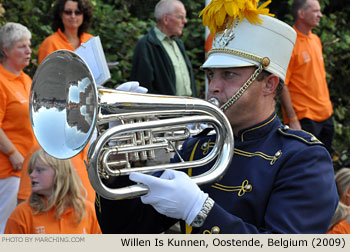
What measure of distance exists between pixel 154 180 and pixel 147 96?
34 cm

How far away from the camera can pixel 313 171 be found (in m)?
2.14

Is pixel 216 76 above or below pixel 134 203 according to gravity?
above

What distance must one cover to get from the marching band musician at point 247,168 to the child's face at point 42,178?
4.47 ft

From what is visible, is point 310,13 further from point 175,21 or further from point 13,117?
point 13,117

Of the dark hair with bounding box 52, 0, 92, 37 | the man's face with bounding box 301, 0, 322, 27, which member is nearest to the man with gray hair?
the dark hair with bounding box 52, 0, 92, 37

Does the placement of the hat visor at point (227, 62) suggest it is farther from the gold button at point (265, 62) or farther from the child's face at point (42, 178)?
the child's face at point (42, 178)

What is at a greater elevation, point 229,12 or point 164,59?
point 229,12

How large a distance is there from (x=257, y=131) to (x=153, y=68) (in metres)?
2.94

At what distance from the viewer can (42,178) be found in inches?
145

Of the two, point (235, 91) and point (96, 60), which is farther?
point (96, 60)

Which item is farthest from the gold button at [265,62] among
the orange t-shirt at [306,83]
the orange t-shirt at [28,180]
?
the orange t-shirt at [306,83]

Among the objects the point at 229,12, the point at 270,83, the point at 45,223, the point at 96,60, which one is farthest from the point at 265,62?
the point at 45,223

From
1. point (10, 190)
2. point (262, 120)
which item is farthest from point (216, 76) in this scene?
point (10, 190)

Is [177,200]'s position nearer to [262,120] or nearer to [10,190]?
[262,120]
